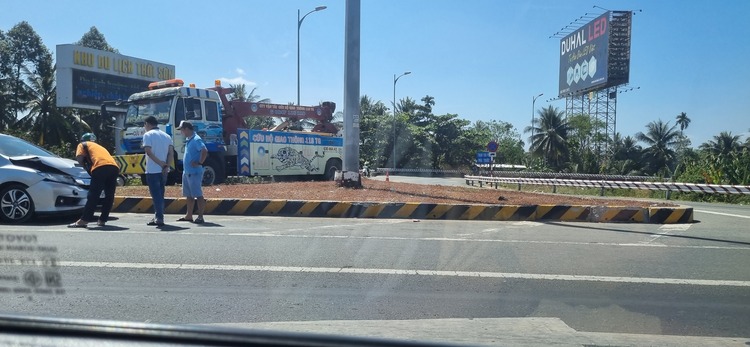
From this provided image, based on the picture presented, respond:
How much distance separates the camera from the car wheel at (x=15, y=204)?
8.27m

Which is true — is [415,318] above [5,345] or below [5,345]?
below

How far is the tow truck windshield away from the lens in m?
15.0

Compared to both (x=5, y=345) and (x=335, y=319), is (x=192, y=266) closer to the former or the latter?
(x=335, y=319)

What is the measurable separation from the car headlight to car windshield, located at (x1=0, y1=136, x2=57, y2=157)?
0.55 metres

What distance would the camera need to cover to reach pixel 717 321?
443 cm

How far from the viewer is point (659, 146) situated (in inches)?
2152

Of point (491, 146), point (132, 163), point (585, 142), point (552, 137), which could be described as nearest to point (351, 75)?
point (132, 163)

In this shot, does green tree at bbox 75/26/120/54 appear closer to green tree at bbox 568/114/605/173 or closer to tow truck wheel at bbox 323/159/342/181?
tow truck wheel at bbox 323/159/342/181

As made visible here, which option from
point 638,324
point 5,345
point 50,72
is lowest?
point 638,324

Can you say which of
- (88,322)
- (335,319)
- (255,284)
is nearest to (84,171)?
(255,284)

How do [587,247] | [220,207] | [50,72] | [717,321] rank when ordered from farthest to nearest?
[50,72], [220,207], [587,247], [717,321]

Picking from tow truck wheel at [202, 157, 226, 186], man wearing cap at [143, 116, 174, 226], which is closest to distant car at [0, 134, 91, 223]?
man wearing cap at [143, 116, 174, 226]

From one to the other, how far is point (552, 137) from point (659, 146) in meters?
11.9

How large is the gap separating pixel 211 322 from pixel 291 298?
33.7 inches
